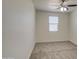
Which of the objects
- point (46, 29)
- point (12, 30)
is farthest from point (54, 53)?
point (12, 30)

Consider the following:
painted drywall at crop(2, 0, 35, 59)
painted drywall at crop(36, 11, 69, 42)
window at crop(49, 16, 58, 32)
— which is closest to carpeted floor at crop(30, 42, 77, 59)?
painted drywall at crop(2, 0, 35, 59)

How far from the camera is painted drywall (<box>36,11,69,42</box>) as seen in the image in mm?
7211

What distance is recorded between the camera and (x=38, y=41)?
284 inches

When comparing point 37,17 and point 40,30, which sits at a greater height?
point 37,17

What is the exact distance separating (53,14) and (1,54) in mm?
6743

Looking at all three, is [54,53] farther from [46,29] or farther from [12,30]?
[12,30]

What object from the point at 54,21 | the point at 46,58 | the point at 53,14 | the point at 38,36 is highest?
the point at 53,14

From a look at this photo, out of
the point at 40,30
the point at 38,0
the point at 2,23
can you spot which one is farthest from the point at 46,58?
the point at 40,30

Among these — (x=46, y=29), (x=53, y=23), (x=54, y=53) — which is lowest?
(x=54, y=53)

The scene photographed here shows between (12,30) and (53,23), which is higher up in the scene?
(53,23)

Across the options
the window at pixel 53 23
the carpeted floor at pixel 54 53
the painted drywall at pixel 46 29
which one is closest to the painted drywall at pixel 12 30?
the carpeted floor at pixel 54 53

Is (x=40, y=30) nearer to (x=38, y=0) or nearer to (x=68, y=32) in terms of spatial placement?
(x=68, y=32)

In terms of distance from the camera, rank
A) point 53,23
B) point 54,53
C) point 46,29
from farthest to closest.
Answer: point 53,23 < point 46,29 < point 54,53

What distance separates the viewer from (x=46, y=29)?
7348 mm
